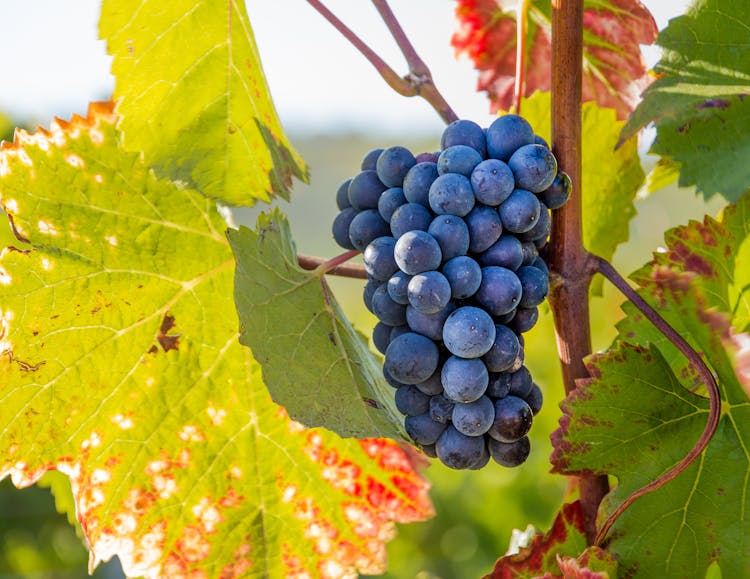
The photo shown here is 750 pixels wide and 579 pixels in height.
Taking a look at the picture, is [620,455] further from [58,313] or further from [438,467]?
[438,467]

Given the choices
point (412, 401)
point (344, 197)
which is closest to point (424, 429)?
point (412, 401)

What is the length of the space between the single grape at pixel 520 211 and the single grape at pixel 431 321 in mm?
76

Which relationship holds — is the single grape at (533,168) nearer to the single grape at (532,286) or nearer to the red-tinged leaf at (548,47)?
the single grape at (532,286)

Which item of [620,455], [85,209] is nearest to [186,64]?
[85,209]

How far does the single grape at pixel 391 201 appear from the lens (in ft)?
2.28

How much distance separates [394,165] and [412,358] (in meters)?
0.16

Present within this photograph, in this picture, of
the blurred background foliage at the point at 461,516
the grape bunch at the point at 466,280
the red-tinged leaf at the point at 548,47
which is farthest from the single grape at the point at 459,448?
the blurred background foliage at the point at 461,516

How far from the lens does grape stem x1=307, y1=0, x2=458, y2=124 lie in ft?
2.67

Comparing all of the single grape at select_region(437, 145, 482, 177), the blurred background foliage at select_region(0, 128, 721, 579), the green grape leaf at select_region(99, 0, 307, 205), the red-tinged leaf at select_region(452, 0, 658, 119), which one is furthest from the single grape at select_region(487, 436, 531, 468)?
the blurred background foliage at select_region(0, 128, 721, 579)

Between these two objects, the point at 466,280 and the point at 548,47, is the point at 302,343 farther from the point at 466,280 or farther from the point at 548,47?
the point at 548,47

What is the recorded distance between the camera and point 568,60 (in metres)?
0.71

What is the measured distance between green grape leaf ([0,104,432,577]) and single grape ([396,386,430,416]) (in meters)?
0.27

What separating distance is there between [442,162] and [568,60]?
15 centimetres

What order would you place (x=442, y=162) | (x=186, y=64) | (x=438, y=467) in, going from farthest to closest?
(x=438, y=467) < (x=186, y=64) < (x=442, y=162)
